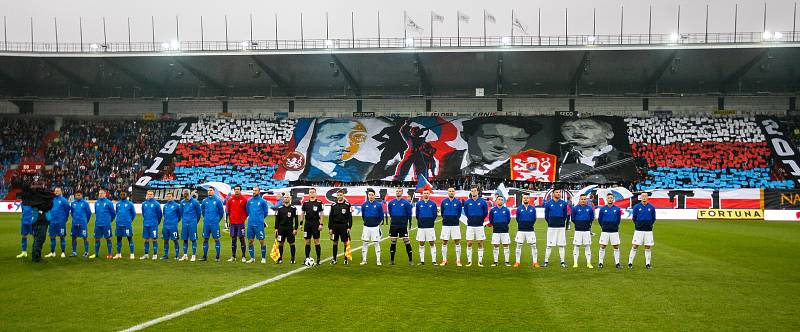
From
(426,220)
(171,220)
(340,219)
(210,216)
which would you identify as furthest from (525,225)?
(171,220)

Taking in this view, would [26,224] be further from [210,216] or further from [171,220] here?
[210,216]

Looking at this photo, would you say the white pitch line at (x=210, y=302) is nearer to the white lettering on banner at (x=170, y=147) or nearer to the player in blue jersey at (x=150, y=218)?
the player in blue jersey at (x=150, y=218)

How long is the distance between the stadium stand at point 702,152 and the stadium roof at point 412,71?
2.74m

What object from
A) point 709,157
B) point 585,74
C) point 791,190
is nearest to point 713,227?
point 791,190

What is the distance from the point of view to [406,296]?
39.5 ft

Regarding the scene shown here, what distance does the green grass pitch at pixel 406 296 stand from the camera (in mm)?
9828

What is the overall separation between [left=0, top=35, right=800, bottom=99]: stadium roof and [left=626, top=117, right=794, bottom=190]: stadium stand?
9.00 feet

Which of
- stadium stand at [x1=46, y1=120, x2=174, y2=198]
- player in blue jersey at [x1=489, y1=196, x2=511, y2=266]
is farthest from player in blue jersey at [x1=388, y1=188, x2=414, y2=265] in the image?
stadium stand at [x1=46, y1=120, x2=174, y2=198]

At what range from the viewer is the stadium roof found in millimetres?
47062

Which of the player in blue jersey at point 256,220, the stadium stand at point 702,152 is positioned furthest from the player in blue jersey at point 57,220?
the stadium stand at point 702,152

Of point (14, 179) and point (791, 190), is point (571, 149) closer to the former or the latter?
point (791, 190)

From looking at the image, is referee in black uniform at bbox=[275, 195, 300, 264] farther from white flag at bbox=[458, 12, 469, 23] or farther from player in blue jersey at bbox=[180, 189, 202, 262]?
white flag at bbox=[458, 12, 469, 23]

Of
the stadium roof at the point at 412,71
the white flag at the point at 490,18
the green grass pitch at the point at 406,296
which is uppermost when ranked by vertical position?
the white flag at the point at 490,18

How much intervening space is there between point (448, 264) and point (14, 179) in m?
43.9
